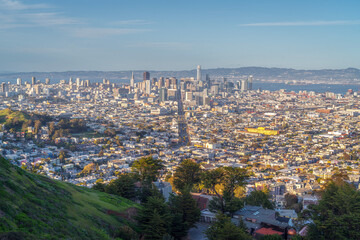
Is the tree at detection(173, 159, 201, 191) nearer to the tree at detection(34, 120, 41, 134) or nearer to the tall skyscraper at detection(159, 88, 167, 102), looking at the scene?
the tree at detection(34, 120, 41, 134)

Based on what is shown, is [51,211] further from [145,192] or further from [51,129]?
[51,129]

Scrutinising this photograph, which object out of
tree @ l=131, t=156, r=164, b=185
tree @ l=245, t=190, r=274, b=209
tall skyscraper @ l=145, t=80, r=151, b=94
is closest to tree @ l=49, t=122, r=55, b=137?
tree @ l=131, t=156, r=164, b=185

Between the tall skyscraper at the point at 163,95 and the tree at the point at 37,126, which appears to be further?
the tall skyscraper at the point at 163,95

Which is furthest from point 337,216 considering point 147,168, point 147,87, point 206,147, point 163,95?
point 147,87

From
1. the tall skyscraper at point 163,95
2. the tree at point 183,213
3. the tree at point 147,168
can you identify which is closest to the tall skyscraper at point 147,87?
the tall skyscraper at point 163,95

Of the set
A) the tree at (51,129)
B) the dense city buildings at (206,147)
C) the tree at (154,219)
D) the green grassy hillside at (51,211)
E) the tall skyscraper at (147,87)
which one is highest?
the green grassy hillside at (51,211)

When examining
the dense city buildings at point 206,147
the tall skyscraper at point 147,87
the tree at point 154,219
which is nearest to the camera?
the tree at point 154,219

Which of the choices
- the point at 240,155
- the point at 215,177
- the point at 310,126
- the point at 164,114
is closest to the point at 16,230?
the point at 215,177

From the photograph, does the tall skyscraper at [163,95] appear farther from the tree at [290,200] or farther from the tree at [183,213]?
the tree at [183,213]
